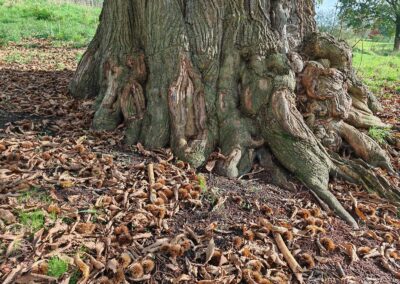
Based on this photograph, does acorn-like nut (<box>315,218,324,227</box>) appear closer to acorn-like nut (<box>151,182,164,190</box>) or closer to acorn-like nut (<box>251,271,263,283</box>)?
acorn-like nut (<box>251,271,263,283</box>)

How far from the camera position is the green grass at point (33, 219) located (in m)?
2.68

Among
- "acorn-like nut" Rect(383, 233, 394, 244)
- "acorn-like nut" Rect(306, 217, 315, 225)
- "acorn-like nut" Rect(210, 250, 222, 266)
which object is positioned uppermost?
"acorn-like nut" Rect(306, 217, 315, 225)

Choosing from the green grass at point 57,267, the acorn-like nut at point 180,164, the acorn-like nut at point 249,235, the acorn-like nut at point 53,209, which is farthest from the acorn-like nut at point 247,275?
the acorn-like nut at point 53,209

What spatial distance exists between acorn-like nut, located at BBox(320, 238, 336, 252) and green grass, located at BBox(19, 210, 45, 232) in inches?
81.9

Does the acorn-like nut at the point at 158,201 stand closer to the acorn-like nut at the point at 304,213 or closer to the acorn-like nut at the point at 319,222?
the acorn-like nut at the point at 304,213

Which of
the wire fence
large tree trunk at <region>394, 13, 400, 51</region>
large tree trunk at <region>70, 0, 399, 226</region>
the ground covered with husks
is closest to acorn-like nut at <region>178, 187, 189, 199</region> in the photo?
the ground covered with husks

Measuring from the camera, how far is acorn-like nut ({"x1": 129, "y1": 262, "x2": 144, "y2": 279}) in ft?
7.95

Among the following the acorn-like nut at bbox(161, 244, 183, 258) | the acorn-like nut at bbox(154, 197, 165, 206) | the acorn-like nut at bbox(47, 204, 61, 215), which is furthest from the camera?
the acorn-like nut at bbox(154, 197, 165, 206)

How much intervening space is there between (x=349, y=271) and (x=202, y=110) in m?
1.99

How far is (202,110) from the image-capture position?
3896 mm

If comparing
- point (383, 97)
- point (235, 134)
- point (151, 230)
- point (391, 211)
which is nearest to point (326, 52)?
point (235, 134)

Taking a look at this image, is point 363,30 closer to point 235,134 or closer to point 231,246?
point 235,134

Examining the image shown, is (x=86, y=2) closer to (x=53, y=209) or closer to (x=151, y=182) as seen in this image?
(x=151, y=182)

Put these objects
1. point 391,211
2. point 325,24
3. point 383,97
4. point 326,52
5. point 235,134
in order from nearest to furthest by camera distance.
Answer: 1. point 391,211
2. point 235,134
3. point 326,52
4. point 383,97
5. point 325,24
